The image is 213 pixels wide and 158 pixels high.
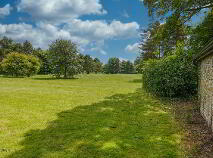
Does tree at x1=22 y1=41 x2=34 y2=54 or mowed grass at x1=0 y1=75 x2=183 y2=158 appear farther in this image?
tree at x1=22 y1=41 x2=34 y2=54

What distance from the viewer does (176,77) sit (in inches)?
565

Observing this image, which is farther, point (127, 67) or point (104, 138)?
point (127, 67)

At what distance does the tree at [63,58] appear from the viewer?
3938 cm

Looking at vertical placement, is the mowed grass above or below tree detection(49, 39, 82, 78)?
below

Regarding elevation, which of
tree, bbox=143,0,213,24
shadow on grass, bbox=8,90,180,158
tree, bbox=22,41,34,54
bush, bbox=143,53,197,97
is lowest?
shadow on grass, bbox=8,90,180,158

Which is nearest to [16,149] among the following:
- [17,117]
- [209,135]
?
[17,117]

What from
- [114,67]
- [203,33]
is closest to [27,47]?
[114,67]

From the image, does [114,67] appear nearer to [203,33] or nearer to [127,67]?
[127,67]

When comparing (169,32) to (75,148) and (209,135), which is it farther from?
(75,148)

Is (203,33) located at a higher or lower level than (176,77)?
higher

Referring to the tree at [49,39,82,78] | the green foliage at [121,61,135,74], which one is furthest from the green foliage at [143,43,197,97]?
the green foliage at [121,61,135,74]

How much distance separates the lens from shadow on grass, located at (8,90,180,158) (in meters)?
5.36

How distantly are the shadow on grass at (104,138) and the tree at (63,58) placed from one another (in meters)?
30.6

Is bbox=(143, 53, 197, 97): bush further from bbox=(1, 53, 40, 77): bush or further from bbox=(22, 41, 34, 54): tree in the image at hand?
bbox=(22, 41, 34, 54): tree
